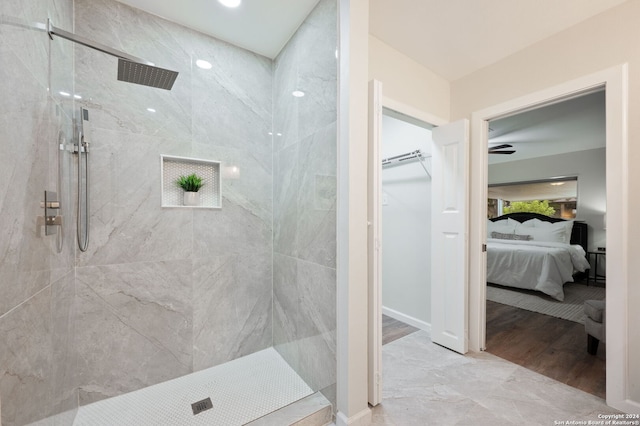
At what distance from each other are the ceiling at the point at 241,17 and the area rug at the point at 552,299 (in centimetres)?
425

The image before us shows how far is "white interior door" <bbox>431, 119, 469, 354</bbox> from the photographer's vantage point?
2.26 m

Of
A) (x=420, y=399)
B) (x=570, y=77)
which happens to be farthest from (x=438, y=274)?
(x=570, y=77)

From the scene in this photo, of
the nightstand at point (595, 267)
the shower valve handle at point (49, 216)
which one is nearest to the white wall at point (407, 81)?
the shower valve handle at point (49, 216)

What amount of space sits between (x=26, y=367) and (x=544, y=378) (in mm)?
2964

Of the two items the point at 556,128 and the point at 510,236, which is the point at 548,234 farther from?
the point at 556,128

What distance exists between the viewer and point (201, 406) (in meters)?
1.55

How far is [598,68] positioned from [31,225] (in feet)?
10.4

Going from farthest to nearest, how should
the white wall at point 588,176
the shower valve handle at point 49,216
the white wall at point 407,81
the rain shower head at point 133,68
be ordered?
the white wall at point 588,176, the white wall at point 407,81, the rain shower head at point 133,68, the shower valve handle at point 49,216

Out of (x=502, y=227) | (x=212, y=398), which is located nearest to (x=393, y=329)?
(x=212, y=398)

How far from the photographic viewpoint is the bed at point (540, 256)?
12.5ft

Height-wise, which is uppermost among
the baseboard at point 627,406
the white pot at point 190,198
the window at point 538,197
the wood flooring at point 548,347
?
the window at point 538,197

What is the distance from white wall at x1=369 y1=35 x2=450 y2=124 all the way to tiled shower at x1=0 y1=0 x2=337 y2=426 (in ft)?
2.00

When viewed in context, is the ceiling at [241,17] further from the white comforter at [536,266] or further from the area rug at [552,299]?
the white comforter at [536,266]

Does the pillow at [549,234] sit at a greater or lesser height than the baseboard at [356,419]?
greater
